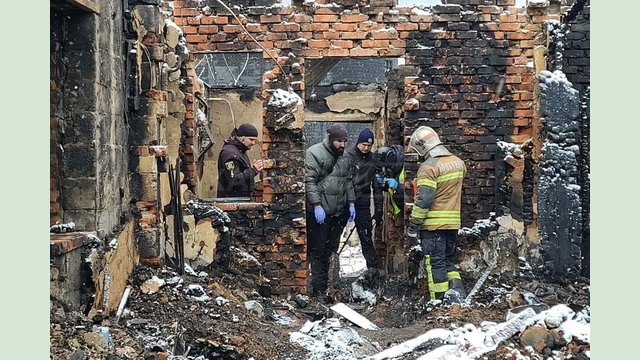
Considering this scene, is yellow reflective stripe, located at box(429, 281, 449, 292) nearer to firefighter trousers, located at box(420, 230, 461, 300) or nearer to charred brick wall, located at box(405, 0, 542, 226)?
firefighter trousers, located at box(420, 230, 461, 300)

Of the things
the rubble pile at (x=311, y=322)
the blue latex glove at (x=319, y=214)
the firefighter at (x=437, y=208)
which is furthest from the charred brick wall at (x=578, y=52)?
the blue latex glove at (x=319, y=214)

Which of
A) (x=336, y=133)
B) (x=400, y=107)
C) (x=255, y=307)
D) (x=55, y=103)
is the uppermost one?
(x=400, y=107)

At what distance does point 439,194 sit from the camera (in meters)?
6.12

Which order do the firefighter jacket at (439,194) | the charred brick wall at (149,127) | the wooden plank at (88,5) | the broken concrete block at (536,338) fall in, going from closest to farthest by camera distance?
1. the wooden plank at (88,5)
2. the broken concrete block at (536,338)
3. the charred brick wall at (149,127)
4. the firefighter jacket at (439,194)

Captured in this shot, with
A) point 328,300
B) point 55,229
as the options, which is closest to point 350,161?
point 328,300

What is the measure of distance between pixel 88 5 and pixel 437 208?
3.46m

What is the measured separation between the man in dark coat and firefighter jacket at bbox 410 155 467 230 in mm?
1403

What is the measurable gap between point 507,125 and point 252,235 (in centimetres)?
290

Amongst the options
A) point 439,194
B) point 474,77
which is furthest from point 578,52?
point 439,194

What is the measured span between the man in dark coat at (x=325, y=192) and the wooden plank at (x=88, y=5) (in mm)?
3106

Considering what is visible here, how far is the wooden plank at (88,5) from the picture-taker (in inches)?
167

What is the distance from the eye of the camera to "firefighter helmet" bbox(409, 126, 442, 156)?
6.14m

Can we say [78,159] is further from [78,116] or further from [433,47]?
[433,47]

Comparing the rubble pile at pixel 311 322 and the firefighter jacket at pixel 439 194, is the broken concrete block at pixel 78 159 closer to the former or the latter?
the rubble pile at pixel 311 322
